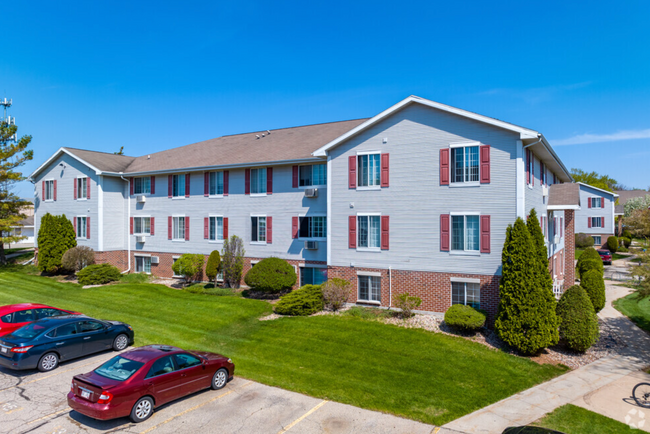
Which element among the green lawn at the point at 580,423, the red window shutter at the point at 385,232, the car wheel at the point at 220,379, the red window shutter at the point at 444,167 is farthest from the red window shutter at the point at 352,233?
the green lawn at the point at 580,423

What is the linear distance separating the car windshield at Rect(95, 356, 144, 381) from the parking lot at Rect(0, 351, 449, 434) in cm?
116

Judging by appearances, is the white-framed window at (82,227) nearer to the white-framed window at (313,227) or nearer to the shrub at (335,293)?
the white-framed window at (313,227)

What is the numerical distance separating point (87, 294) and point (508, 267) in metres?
23.2

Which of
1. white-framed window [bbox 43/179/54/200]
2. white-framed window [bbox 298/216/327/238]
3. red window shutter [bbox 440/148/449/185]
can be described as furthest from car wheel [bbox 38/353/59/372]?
white-framed window [bbox 43/179/54/200]

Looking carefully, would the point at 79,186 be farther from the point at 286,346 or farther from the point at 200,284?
the point at 286,346

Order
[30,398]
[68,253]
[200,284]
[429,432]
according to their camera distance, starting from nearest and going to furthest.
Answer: [429,432] < [30,398] < [200,284] < [68,253]

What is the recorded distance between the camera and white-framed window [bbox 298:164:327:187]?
2395 centimetres

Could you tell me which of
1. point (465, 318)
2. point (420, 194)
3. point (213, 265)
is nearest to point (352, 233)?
point (420, 194)

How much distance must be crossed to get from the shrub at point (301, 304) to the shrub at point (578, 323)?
10.2m

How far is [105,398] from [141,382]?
802 mm

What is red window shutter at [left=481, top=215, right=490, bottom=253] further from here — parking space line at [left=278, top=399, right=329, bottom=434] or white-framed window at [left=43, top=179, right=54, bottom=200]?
white-framed window at [left=43, top=179, right=54, bottom=200]

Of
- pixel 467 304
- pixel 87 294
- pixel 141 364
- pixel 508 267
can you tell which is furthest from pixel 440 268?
pixel 87 294

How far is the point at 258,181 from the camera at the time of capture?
85.7ft

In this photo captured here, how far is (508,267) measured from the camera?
15.5 meters
